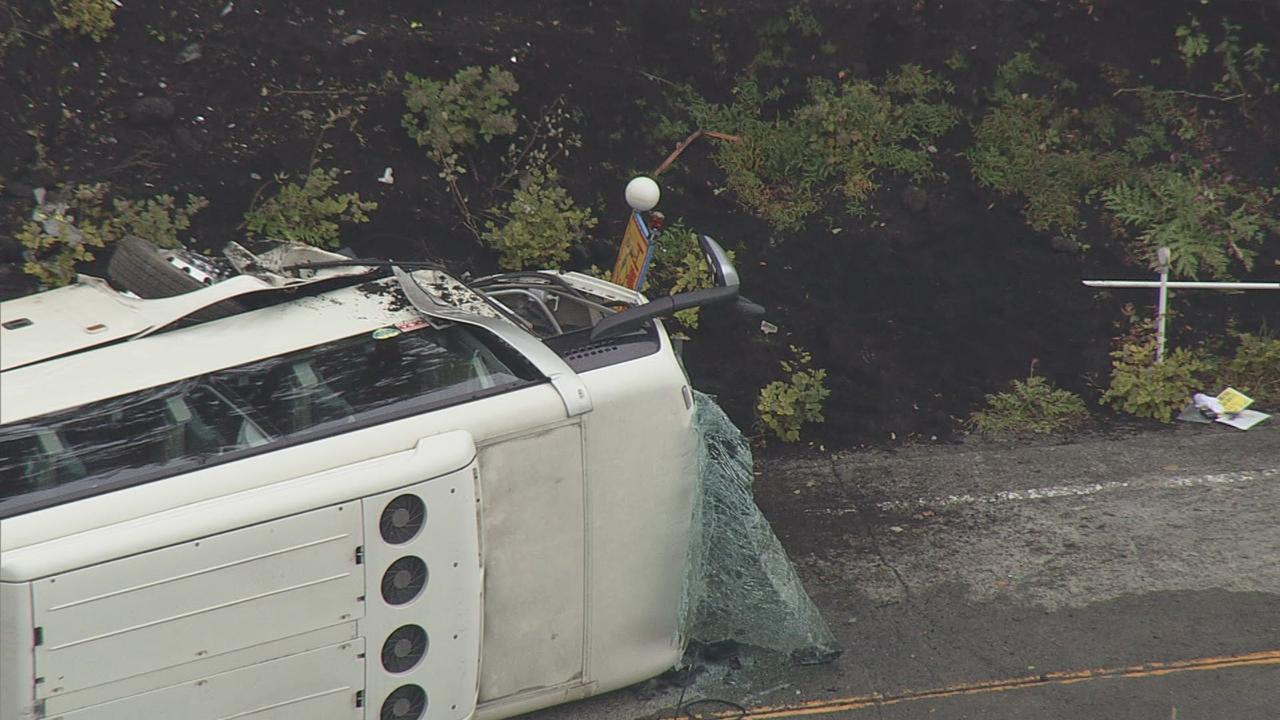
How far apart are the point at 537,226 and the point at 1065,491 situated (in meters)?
3.47

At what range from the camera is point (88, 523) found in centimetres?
377

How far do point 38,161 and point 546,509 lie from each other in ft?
14.5

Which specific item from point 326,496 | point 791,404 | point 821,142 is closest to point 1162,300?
point 821,142

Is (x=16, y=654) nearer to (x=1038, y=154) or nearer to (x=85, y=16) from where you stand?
(x=85, y=16)

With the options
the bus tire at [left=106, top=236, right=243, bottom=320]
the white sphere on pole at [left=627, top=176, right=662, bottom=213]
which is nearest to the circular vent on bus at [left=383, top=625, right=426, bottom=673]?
the bus tire at [left=106, top=236, right=243, bottom=320]

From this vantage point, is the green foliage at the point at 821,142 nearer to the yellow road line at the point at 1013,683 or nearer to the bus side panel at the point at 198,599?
the yellow road line at the point at 1013,683

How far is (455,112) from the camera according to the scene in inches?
305

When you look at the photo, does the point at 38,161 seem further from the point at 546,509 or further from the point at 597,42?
the point at 546,509

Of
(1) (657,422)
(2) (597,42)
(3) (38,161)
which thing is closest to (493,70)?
(2) (597,42)

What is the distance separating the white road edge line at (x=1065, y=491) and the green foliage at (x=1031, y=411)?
710mm

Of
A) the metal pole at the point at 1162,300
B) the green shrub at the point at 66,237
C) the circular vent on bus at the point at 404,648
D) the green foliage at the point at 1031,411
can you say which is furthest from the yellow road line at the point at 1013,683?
the green shrub at the point at 66,237

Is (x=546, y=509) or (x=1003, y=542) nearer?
(x=546, y=509)

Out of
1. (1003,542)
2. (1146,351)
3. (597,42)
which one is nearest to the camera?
(1003,542)

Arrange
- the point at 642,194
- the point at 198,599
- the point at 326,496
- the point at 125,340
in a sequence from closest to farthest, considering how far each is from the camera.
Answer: the point at 198,599
the point at 326,496
the point at 125,340
the point at 642,194
